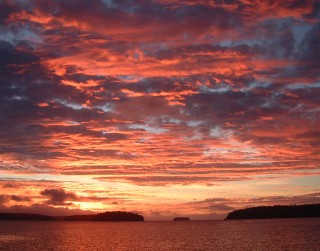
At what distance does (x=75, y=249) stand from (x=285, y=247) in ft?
158

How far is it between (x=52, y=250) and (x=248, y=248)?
145 ft

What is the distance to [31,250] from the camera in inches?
3780

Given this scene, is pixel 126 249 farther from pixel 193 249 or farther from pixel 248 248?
pixel 248 248

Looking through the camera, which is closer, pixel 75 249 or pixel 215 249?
pixel 215 249

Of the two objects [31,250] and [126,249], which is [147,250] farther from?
[31,250]

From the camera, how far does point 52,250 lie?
9788cm

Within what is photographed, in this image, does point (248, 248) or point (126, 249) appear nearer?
point (248, 248)

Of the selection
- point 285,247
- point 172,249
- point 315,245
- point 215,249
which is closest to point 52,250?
point 172,249

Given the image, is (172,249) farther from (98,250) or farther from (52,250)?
(52,250)

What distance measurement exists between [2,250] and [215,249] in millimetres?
46983

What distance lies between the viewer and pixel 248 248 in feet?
303

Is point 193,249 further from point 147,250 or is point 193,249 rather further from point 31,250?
point 31,250

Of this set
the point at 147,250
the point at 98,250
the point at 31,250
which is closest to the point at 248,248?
the point at 147,250

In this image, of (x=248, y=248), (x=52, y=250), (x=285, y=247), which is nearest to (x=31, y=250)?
(x=52, y=250)
